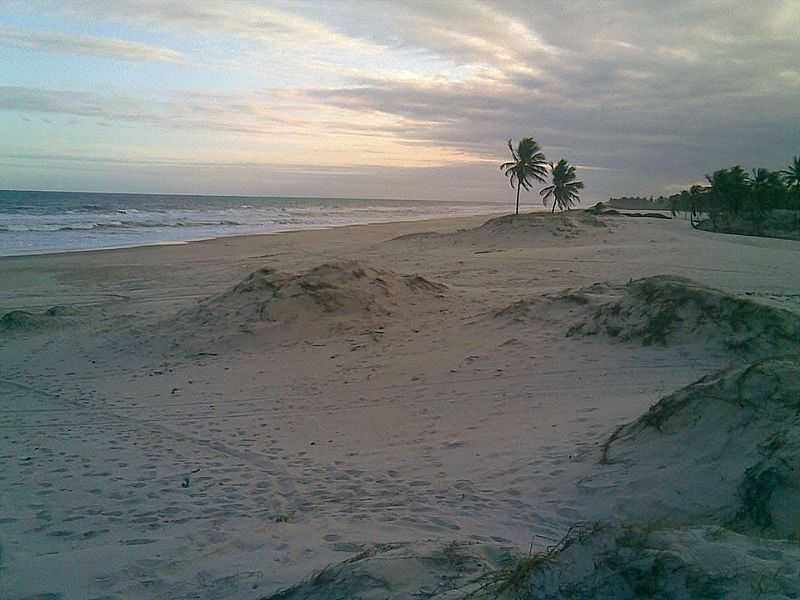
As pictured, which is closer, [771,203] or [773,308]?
[773,308]

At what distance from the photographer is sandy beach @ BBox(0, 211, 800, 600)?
406 centimetres

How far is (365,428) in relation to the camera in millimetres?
7172

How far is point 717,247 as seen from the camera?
2269 cm

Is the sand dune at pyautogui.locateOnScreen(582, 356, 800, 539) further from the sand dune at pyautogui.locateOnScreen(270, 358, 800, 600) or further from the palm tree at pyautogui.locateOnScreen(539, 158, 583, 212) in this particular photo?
the palm tree at pyautogui.locateOnScreen(539, 158, 583, 212)

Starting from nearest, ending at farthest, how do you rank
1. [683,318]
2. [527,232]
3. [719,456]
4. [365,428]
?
1. [719,456]
2. [365,428]
3. [683,318]
4. [527,232]

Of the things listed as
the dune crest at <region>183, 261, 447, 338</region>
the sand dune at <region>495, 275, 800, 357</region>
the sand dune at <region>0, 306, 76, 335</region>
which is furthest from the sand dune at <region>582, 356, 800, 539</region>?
the sand dune at <region>0, 306, 76, 335</region>

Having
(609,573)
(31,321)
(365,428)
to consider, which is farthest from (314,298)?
(609,573)

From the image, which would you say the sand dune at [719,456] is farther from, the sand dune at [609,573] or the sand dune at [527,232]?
the sand dune at [527,232]

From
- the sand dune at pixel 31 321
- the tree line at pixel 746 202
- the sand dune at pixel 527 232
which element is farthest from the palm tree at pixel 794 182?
the sand dune at pixel 31 321

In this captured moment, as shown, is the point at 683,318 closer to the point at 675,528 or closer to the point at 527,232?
the point at 675,528

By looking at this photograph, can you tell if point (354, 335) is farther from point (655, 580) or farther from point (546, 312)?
point (655, 580)

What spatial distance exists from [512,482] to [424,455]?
113cm

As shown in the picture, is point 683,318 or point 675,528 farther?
point 683,318

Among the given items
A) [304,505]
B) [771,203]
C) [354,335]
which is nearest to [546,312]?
[354,335]
